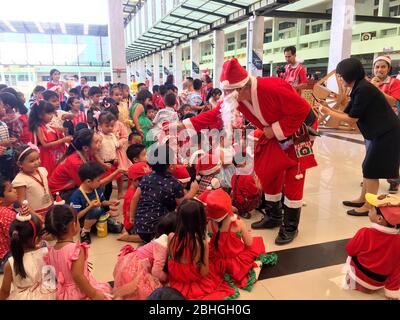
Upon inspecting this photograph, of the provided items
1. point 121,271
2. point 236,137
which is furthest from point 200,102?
point 121,271

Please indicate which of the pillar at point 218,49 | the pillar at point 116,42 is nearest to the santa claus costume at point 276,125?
the pillar at point 116,42

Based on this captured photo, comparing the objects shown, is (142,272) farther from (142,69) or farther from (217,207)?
(142,69)

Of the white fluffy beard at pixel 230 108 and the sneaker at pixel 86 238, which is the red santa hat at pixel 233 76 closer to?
the white fluffy beard at pixel 230 108

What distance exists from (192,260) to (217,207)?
35 centimetres

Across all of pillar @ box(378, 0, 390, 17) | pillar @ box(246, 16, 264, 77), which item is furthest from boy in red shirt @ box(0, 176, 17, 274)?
pillar @ box(378, 0, 390, 17)

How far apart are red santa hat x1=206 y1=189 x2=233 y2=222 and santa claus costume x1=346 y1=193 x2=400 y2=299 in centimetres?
76

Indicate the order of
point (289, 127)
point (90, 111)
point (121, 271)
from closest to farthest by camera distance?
1. point (121, 271)
2. point (289, 127)
3. point (90, 111)

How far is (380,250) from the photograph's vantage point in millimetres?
1806

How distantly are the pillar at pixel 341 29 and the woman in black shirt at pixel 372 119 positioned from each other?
4.75 metres

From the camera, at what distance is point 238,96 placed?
92.7 inches

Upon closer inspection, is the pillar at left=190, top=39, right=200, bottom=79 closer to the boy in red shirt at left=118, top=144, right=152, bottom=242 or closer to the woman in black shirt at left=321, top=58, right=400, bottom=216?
the woman in black shirt at left=321, top=58, right=400, bottom=216

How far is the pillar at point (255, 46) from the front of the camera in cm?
907
